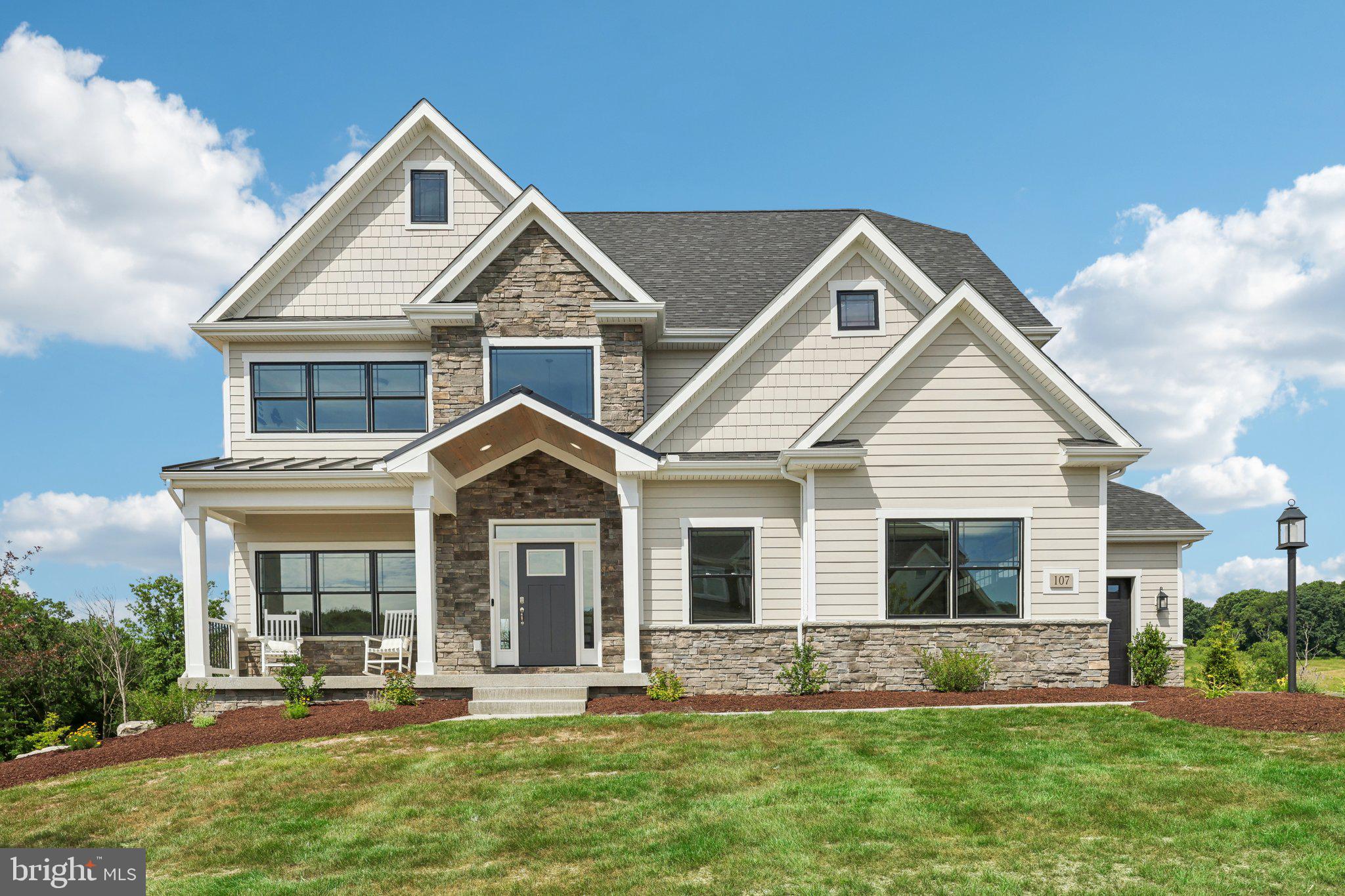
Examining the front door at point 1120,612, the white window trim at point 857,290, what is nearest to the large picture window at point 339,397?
the white window trim at point 857,290

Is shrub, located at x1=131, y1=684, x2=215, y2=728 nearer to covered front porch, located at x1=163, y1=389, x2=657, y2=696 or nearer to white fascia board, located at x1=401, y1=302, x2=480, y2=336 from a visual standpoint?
covered front porch, located at x1=163, y1=389, x2=657, y2=696

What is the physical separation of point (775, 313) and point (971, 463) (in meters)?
3.84

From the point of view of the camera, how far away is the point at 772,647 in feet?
45.4

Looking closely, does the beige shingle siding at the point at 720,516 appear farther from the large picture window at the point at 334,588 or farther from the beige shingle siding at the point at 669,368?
the large picture window at the point at 334,588

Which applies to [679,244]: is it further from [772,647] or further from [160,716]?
[160,716]

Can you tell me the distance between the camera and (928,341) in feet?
44.1

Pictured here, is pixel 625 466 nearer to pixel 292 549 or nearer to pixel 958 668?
pixel 958 668

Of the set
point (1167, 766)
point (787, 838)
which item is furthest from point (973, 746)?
point (787, 838)

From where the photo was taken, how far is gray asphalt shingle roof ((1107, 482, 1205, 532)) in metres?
16.7

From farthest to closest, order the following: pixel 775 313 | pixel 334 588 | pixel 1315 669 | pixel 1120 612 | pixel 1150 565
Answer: pixel 1315 669, pixel 1120 612, pixel 1150 565, pixel 334 588, pixel 775 313

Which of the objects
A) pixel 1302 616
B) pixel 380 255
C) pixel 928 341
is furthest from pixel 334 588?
pixel 1302 616

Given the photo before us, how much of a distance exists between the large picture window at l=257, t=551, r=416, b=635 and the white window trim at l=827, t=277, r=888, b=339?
8228 millimetres

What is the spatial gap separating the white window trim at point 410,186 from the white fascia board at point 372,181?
24 cm

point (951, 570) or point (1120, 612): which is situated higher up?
point (951, 570)
